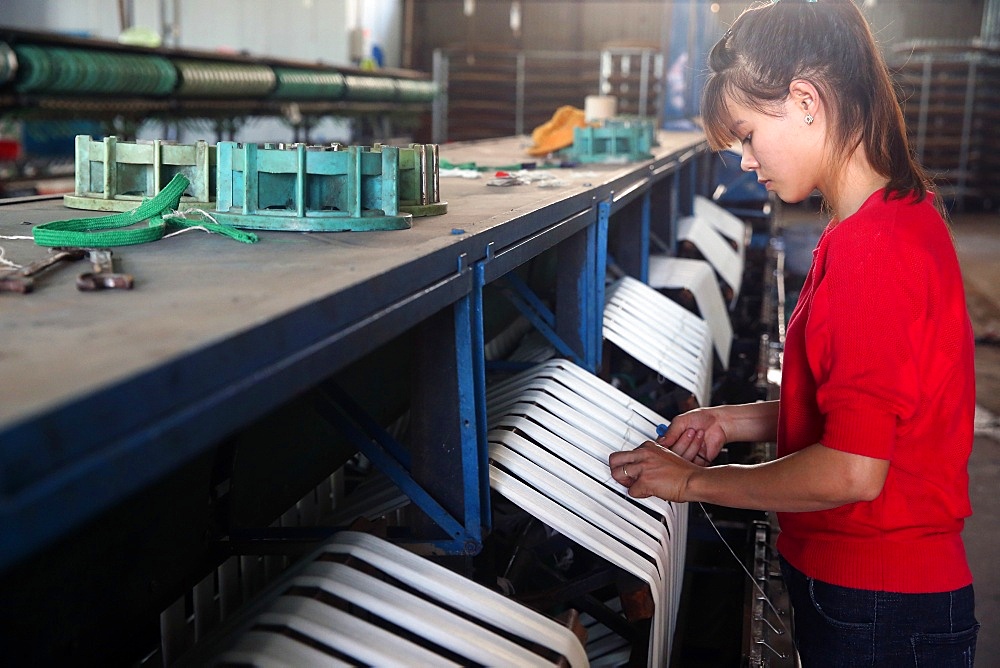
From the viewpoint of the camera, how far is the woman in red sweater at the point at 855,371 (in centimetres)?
125

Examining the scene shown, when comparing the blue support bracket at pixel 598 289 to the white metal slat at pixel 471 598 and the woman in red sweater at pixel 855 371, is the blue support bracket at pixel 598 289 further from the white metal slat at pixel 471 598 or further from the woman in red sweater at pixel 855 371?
the white metal slat at pixel 471 598

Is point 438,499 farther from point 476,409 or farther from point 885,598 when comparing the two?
point 885,598

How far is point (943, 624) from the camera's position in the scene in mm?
1439

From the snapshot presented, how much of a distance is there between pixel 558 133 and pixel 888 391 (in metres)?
2.97

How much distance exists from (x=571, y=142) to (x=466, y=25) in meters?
12.0

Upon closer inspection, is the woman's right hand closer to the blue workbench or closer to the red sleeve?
the blue workbench

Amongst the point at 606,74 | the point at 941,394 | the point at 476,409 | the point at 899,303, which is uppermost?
the point at 606,74

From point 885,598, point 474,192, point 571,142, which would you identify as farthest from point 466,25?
point 885,598

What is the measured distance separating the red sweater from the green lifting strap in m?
0.80

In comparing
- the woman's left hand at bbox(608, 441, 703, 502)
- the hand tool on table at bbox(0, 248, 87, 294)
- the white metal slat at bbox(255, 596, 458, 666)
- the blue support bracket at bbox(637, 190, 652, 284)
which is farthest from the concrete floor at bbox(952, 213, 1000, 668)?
the hand tool on table at bbox(0, 248, 87, 294)

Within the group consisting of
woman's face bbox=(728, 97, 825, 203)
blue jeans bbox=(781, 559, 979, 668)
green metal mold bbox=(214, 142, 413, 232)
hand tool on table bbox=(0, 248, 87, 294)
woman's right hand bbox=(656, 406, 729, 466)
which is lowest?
blue jeans bbox=(781, 559, 979, 668)

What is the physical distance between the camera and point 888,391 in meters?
1.22

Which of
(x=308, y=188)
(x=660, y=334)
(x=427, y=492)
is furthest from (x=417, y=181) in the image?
(x=660, y=334)

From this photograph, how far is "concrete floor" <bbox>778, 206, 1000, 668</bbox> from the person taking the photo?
10.5 feet
